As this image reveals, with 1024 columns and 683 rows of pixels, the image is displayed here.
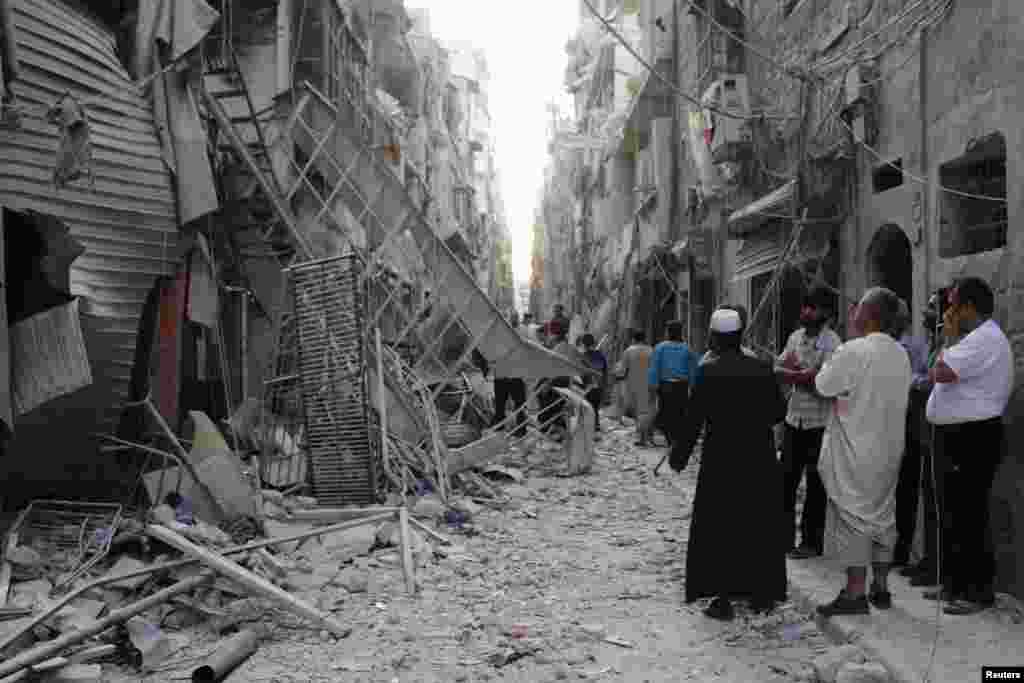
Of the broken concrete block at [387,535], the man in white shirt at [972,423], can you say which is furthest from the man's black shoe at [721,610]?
the broken concrete block at [387,535]

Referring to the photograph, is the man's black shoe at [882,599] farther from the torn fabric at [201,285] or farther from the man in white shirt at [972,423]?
the torn fabric at [201,285]

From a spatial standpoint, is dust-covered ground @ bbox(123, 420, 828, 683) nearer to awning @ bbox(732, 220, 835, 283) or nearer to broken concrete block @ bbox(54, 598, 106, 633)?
broken concrete block @ bbox(54, 598, 106, 633)

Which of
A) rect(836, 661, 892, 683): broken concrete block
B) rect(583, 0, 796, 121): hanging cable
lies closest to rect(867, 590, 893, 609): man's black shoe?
rect(836, 661, 892, 683): broken concrete block

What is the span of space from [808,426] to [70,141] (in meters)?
5.25

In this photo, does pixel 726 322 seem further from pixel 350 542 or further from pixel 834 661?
pixel 350 542

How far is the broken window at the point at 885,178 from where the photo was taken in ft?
25.0

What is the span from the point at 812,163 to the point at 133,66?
608 centimetres

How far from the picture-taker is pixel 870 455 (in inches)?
182

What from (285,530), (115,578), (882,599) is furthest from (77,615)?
(882,599)

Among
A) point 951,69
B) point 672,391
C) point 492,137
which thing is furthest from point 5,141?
point 492,137

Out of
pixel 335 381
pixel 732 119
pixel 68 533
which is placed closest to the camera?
pixel 68 533

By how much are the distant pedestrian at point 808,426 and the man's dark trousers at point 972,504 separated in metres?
1.30

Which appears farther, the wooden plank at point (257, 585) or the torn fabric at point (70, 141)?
the torn fabric at point (70, 141)

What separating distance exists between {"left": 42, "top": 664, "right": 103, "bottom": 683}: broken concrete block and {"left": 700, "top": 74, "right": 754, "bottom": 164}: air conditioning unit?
930cm
